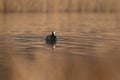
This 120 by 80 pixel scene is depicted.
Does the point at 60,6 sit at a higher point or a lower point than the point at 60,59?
higher

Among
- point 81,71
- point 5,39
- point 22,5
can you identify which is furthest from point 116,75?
point 22,5

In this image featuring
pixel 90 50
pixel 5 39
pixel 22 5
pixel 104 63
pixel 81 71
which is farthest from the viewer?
pixel 22 5

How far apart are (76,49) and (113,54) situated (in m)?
2.30

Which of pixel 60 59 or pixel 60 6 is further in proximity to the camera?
pixel 60 6

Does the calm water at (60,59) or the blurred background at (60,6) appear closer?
the calm water at (60,59)

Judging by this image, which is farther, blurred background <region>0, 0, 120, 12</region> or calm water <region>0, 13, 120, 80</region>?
blurred background <region>0, 0, 120, 12</region>

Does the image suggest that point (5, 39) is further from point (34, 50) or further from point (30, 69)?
point (30, 69)

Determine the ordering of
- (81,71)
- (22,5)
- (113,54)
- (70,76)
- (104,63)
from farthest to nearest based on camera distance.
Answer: (22,5) < (113,54) < (104,63) < (81,71) < (70,76)

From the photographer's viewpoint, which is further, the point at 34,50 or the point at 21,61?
the point at 34,50

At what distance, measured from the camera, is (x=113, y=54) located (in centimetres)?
1872

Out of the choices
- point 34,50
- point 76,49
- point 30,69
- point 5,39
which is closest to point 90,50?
point 76,49

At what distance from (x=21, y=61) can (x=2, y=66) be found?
4.34 feet

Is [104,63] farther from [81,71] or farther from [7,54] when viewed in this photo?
[7,54]

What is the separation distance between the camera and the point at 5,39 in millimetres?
24812
